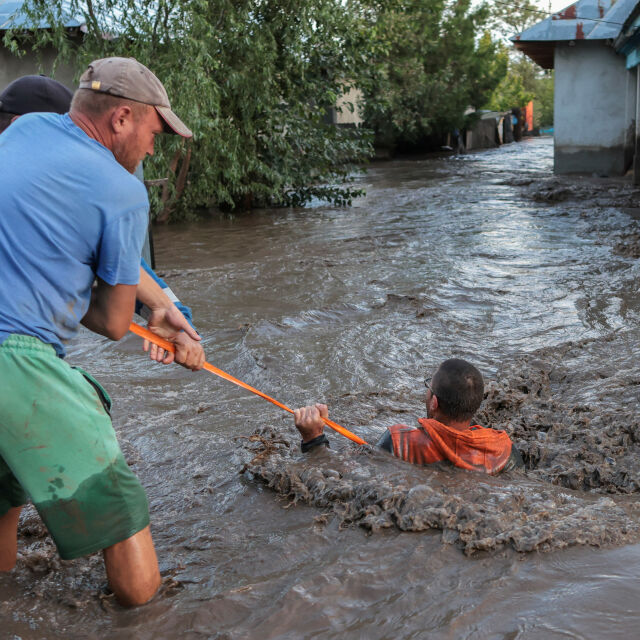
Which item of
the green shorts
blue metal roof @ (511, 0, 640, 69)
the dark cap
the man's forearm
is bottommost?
the green shorts

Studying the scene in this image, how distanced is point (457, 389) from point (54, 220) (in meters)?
1.97

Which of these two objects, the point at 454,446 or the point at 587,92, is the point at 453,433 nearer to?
the point at 454,446

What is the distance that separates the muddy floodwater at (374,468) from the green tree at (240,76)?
3228mm

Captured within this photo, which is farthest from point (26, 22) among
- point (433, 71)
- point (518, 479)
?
point (433, 71)

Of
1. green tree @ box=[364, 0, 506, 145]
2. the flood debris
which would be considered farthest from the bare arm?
green tree @ box=[364, 0, 506, 145]

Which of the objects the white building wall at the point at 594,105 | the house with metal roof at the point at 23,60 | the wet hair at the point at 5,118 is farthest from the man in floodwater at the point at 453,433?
the white building wall at the point at 594,105

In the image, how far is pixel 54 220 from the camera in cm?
232

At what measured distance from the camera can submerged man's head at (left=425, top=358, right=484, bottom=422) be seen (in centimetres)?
351

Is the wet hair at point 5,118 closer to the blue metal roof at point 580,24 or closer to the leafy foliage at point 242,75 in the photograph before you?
the leafy foliage at point 242,75

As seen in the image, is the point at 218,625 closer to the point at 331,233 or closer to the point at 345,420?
the point at 345,420

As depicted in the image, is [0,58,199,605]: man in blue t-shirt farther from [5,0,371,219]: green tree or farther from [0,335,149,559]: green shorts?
[5,0,371,219]: green tree

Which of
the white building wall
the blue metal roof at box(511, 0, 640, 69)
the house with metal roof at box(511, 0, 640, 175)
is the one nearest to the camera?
the blue metal roof at box(511, 0, 640, 69)

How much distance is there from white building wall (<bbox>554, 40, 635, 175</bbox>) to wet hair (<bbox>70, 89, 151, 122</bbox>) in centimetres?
1727

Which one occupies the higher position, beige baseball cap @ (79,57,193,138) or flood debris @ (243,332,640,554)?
beige baseball cap @ (79,57,193,138)
